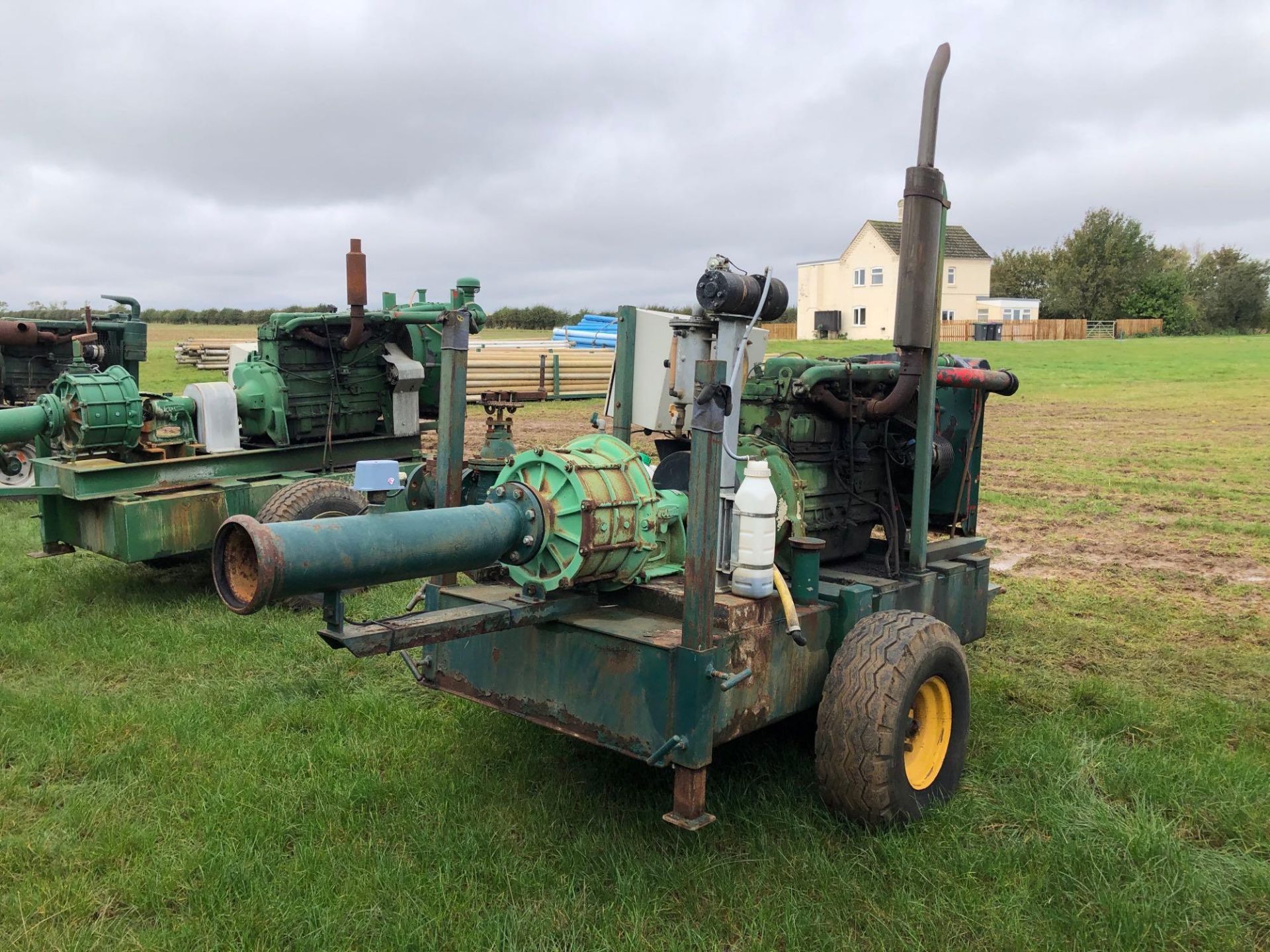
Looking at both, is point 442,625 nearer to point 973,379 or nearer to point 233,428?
point 973,379

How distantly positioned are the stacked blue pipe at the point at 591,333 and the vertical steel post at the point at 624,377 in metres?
20.9

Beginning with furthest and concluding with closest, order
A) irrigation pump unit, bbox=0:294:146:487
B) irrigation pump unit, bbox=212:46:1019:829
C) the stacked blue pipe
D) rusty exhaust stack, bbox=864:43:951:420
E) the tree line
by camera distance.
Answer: the tree line → the stacked blue pipe → irrigation pump unit, bbox=0:294:146:487 → rusty exhaust stack, bbox=864:43:951:420 → irrigation pump unit, bbox=212:46:1019:829

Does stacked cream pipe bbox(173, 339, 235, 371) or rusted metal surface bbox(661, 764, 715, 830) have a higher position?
stacked cream pipe bbox(173, 339, 235, 371)

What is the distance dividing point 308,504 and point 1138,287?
2697 inches

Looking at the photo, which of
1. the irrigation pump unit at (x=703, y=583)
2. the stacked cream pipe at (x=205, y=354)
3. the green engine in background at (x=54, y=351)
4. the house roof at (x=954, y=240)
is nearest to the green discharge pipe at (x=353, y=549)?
the irrigation pump unit at (x=703, y=583)

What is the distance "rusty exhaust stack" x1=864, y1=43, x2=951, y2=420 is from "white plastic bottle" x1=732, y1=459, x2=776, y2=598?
1132 millimetres

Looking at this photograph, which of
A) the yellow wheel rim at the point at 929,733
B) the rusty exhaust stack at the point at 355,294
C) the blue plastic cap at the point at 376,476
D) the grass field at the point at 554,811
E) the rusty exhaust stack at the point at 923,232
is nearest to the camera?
the blue plastic cap at the point at 376,476

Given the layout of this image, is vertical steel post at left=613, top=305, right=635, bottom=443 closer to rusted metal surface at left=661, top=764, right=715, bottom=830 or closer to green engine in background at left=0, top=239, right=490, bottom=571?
green engine in background at left=0, top=239, right=490, bottom=571

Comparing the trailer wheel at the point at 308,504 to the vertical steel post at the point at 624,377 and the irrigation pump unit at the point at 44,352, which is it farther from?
the irrigation pump unit at the point at 44,352

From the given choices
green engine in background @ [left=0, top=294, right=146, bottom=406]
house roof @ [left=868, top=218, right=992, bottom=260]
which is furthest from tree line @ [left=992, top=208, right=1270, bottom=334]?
green engine in background @ [left=0, top=294, right=146, bottom=406]

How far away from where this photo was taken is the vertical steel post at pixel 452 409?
409cm

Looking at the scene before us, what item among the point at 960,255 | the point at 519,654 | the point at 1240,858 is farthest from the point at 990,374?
the point at 960,255

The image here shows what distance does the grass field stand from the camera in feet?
11.0

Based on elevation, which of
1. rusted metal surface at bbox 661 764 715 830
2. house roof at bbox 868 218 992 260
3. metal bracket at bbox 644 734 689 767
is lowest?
rusted metal surface at bbox 661 764 715 830
